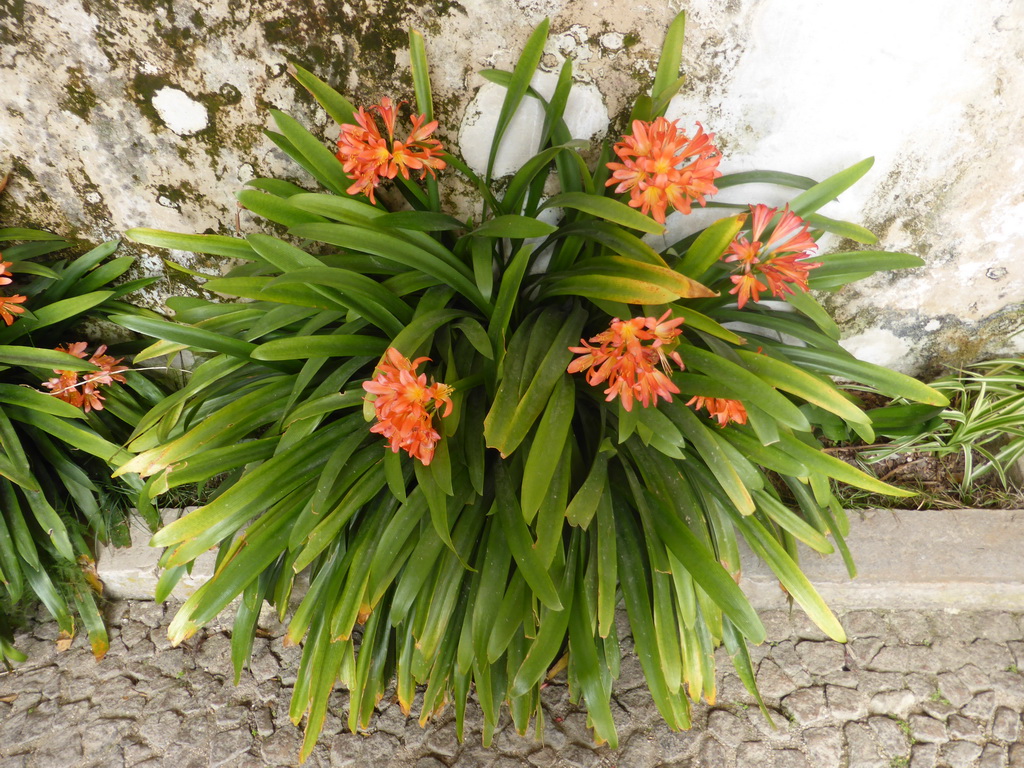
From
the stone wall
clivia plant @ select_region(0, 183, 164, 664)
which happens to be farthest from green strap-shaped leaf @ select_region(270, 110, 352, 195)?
clivia plant @ select_region(0, 183, 164, 664)

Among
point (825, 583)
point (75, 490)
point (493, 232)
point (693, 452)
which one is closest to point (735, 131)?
point (493, 232)

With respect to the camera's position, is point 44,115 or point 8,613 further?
point 8,613

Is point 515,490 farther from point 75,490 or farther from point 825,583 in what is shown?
point 75,490

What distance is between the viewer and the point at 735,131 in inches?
56.7

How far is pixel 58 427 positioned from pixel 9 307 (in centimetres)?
31

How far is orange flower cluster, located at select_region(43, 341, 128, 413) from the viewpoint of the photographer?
1592 mm

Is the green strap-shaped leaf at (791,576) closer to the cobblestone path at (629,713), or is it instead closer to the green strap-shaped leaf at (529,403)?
the cobblestone path at (629,713)

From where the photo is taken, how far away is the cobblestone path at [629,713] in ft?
4.84

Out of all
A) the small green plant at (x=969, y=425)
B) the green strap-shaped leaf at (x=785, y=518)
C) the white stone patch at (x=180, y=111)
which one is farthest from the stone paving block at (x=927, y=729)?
the white stone patch at (x=180, y=111)

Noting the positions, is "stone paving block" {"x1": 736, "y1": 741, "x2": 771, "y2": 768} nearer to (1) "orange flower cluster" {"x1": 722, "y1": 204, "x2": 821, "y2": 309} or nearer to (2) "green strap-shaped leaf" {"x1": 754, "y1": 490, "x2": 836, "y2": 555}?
(2) "green strap-shaped leaf" {"x1": 754, "y1": 490, "x2": 836, "y2": 555}

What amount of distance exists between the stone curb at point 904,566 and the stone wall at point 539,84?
71 centimetres

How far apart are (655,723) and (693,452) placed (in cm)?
68

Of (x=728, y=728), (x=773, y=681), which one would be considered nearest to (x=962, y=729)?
(x=773, y=681)

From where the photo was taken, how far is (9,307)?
1.46 m
